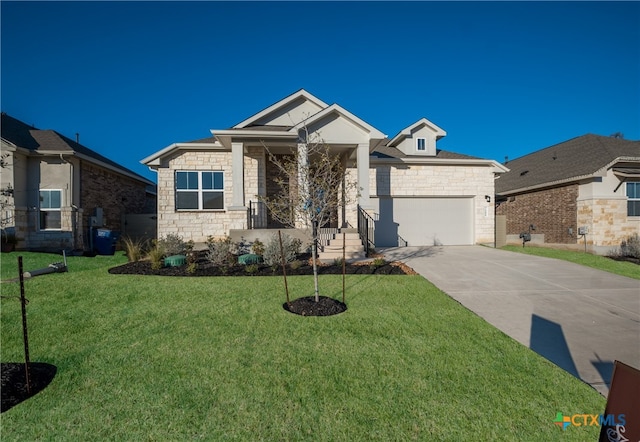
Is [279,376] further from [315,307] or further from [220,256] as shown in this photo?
[220,256]

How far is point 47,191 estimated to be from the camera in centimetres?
1220

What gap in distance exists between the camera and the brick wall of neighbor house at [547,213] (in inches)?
509

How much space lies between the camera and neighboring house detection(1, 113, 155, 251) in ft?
37.8

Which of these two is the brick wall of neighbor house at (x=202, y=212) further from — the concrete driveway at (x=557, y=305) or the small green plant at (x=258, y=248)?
the concrete driveway at (x=557, y=305)

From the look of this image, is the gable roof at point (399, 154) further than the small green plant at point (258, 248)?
Yes

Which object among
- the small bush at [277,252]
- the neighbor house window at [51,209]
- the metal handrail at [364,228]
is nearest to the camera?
the small bush at [277,252]

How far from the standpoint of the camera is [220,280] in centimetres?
656

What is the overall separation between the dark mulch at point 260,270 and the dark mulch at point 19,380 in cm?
421

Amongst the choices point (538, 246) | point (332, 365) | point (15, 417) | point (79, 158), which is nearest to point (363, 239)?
point (332, 365)

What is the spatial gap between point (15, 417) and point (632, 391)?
438 cm

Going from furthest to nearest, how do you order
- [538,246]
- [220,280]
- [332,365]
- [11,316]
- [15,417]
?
1. [538,246]
2. [220,280]
3. [11,316]
4. [332,365]
5. [15,417]

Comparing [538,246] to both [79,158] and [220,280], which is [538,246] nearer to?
[220,280]

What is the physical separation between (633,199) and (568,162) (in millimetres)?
3015

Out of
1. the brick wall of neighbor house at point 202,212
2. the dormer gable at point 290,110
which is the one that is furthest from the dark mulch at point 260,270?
the dormer gable at point 290,110
